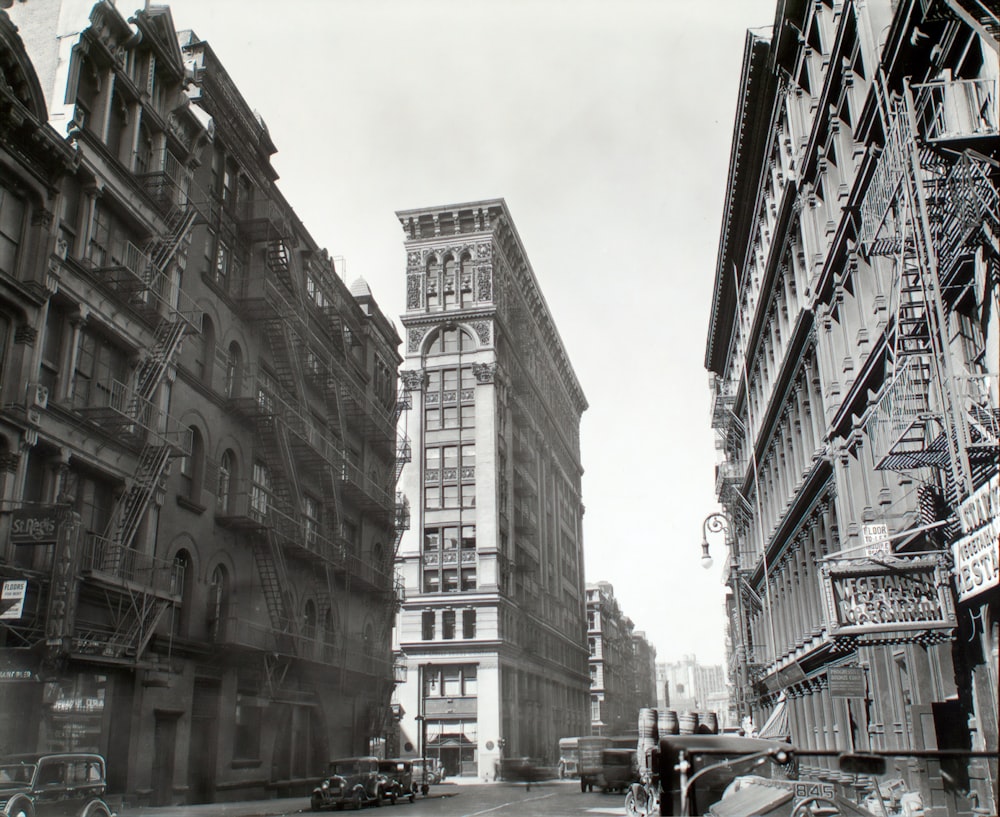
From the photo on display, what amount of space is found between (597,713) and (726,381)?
272 ft

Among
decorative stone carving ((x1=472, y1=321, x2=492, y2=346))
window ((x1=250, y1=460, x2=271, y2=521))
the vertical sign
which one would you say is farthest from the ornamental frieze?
the vertical sign

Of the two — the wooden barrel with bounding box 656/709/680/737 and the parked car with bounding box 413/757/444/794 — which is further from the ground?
the wooden barrel with bounding box 656/709/680/737

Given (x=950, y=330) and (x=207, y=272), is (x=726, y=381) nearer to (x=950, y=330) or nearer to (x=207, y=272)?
(x=207, y=272)

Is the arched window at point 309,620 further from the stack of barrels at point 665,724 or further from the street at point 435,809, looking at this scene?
the stack of barrels at point 665,724

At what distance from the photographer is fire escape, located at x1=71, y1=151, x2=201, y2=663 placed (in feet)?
74.0

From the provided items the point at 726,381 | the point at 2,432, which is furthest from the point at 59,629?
the point at 726,381

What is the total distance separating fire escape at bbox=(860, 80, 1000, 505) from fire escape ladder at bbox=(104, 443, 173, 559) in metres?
17.9

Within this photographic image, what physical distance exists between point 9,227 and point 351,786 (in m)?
19.4

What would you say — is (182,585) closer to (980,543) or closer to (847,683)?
(847,683)

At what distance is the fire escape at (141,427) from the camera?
888 inches

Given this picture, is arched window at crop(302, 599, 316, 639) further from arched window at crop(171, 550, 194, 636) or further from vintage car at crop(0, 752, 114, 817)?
vintage car at crop(0, 752, 114, 817)

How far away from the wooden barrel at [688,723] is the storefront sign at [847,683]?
892 centimetres

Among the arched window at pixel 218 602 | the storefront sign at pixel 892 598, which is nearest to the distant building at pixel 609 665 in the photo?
the arched window at pixel 218 602

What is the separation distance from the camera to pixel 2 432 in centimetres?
1995
